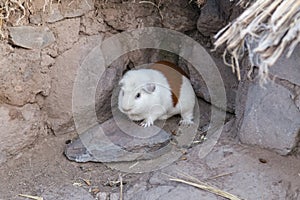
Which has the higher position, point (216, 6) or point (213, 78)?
point (216, 6)

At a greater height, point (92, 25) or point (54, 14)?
point (54, 14)

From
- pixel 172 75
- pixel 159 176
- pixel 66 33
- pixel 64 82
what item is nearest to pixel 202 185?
pixel 159 176

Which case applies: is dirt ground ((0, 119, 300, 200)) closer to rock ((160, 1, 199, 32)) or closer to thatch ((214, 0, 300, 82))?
thatch ((214, 0, 300, 82))

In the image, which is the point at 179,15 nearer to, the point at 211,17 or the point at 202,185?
the point at 211,17

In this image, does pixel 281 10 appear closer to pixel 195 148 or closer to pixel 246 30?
pixel 246 30

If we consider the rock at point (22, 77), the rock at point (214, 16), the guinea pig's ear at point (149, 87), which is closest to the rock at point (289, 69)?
the rock at point (214, 16)

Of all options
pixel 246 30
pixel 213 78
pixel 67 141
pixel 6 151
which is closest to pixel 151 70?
pixel 213 78
